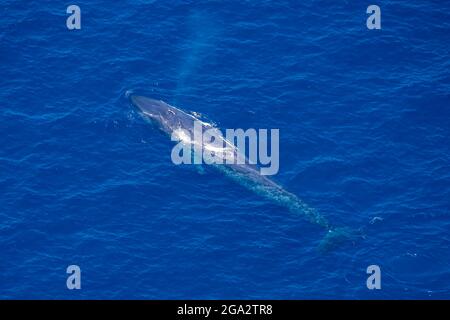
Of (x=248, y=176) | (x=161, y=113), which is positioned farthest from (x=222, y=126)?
(x=248, y=176)

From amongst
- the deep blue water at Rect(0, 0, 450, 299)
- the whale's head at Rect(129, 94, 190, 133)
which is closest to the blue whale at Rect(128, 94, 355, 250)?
the whale's head at Rect(129, 94, 190, 133)

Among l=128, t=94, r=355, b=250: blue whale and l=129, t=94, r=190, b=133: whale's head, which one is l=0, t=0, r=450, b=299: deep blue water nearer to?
l=128, t=94, r=355, b=250: blue whale

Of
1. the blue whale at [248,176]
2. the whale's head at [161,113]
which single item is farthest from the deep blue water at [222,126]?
the whale's head at [161,113]

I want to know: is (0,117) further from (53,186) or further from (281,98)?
(281,98)

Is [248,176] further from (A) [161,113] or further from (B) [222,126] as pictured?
(A) [161,113]

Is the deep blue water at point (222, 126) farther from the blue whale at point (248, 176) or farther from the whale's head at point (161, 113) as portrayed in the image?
the whale's head at point (161, 113)
